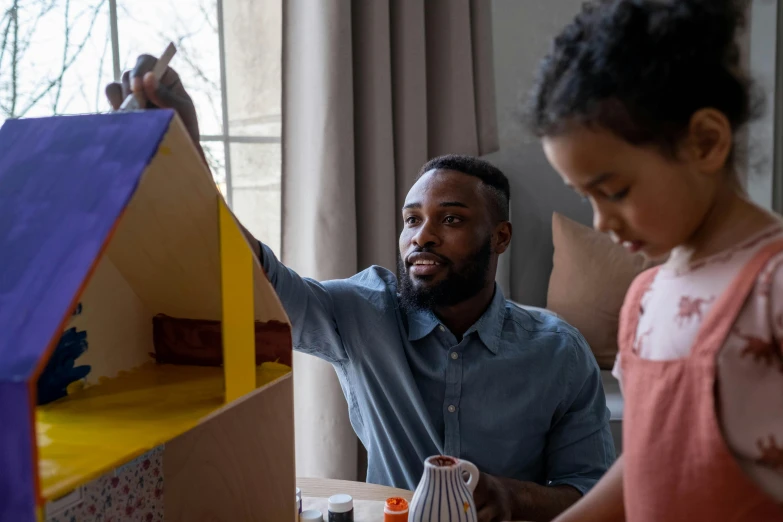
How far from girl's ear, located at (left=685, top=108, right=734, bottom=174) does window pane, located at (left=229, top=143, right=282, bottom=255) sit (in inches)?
63.0

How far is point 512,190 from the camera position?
7.33ft

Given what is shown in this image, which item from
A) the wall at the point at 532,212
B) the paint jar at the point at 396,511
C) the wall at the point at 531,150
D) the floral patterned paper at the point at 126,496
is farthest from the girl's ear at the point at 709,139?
the wall at the point at 532,212

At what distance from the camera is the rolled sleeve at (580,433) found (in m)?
1.20

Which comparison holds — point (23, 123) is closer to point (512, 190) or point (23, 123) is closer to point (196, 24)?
point (196, 24)

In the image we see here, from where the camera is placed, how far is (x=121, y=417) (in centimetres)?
72

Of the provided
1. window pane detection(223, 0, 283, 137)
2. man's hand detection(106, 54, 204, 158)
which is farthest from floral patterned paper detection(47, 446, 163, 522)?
window pane detection(223, 0, 283, 137)

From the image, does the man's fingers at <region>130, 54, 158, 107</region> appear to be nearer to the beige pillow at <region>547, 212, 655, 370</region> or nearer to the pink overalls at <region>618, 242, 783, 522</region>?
the pink overalls at <region>618, 242, 783, 522</region>

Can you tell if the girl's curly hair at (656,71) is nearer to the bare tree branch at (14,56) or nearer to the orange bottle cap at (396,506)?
the orange bottle cap at (396,506)

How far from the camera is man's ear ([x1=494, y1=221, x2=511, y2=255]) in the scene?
1.42 metres

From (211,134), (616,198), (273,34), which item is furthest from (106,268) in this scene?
(273,34)

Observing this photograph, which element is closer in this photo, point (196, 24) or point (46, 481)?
point (46, 481)

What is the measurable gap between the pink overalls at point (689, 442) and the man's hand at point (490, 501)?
344mm

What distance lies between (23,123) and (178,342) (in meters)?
0.32

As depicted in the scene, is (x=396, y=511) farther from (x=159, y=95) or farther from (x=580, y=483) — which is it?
(x=159, y=95)
